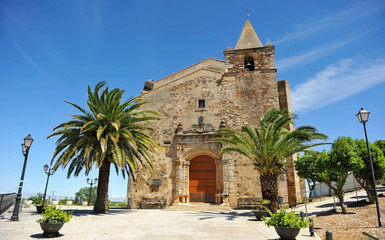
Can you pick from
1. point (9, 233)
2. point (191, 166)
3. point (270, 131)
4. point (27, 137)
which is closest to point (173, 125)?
point (191, 166)

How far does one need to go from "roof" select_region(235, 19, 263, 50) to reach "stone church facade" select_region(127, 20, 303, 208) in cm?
8

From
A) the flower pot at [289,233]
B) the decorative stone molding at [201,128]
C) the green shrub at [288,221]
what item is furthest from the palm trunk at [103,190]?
the flower pot at [289,233]

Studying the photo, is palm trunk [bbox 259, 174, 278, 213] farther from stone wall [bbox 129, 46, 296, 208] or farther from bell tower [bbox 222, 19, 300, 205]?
bell tower [bbox 222, 19, 300, 205]

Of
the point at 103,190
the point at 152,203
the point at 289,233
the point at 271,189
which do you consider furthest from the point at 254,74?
the point at 289,233

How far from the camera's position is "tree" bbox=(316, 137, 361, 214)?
11.0 m

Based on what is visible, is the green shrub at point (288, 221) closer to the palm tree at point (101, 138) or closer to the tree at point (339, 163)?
the tree at point (339, 163)

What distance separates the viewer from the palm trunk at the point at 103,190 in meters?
13.3

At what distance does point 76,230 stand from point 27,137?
5.62 metres

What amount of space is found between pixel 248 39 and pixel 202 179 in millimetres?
11226

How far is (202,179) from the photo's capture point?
57.5 ft

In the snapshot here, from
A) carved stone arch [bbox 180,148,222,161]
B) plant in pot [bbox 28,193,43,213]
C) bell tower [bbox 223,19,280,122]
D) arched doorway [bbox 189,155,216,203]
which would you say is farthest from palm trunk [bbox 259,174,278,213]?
plant in pot [bbox 28,193,43,213]

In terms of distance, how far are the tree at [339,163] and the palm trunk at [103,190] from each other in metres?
10.6

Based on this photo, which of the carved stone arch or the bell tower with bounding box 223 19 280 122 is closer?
the carved stone arch

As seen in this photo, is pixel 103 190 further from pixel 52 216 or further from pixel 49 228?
pixel 49 228
